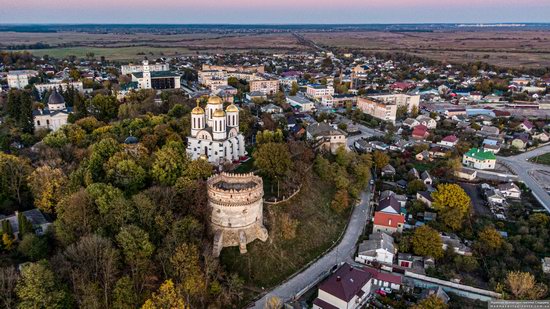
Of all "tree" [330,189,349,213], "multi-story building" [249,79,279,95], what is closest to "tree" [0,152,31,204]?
"tree" [330,189,349,213]

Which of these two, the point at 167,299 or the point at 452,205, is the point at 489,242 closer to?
the point at 452,205

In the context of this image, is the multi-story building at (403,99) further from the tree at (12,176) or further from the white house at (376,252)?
the tree at (12,176)

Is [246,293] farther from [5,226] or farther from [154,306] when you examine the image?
[5,226]

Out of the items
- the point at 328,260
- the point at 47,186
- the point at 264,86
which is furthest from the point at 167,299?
the point at 264,86

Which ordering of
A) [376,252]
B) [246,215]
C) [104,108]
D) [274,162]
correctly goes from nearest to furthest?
[246,215] < [376,252] < [274,162] < [104,108]

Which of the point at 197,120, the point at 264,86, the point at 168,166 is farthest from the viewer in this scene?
the point at 264,86

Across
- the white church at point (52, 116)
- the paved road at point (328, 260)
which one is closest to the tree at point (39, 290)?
the paved road at point (328, 260)

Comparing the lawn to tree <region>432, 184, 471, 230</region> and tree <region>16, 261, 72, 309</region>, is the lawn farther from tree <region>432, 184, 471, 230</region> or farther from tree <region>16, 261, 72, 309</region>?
tree <region>16, 261, 72, 309</region>
